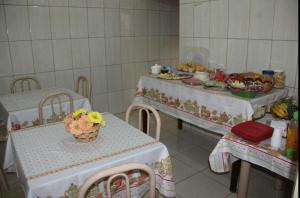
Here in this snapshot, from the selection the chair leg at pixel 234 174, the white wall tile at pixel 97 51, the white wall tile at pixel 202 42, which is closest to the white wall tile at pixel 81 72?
the white wall tile at pixel 97 51

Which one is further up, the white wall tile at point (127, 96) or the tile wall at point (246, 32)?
the tile wall at point (246, 32)

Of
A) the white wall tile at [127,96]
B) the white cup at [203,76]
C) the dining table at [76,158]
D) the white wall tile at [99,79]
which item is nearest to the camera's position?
the dining table at [76,158]

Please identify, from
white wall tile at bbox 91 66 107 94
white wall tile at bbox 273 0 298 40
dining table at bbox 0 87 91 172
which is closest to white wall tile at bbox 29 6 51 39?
white wall tile at bbox 91 66 107 94

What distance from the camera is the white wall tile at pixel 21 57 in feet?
9.46

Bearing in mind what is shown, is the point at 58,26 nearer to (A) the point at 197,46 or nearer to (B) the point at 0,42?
(B) the point at 0,42

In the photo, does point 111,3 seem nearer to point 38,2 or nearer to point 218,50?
point 38,2

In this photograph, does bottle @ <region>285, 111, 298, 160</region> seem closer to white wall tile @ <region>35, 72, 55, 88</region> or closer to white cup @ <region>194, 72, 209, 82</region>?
white cup @ <region>194, 72, 209, 82</region>

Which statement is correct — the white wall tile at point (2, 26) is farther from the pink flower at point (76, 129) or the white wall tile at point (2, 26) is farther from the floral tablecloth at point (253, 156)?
the floral tablecloth at point (253, 156)

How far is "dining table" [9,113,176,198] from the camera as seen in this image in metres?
1.07

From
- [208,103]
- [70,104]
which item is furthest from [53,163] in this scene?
[208,103]

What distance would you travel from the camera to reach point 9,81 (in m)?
2.90

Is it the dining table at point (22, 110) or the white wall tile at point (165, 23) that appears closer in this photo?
the dining table at point (22, 110)

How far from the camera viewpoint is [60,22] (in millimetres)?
3121

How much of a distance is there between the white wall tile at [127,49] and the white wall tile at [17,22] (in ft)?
4.21
